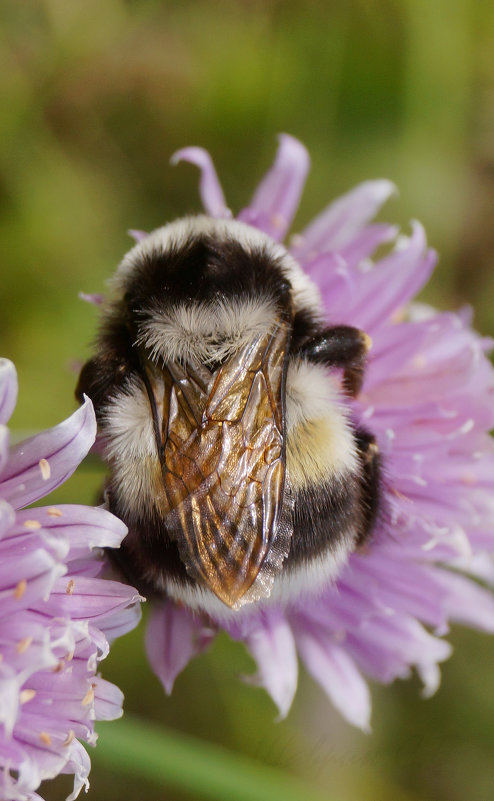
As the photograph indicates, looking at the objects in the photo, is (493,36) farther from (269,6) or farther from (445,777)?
(445,777)

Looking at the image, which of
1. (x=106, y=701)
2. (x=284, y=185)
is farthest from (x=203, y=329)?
(x=284, y=185)

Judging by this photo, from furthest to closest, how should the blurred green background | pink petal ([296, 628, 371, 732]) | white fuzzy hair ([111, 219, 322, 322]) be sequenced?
the blurred green background
pink petal ([296, 628, 371, 732])
white fuzzy hair ([111, 219, 322, 322])

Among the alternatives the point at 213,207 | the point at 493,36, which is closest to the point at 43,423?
the point at 213,207

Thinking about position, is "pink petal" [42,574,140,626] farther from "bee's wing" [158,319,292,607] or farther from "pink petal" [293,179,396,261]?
"pink petal" [293,179,396,261]

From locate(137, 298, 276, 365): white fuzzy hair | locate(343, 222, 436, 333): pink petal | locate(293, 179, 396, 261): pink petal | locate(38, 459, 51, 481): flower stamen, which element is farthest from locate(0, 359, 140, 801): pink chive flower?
locate(293, 179, 396, 261): pink petal

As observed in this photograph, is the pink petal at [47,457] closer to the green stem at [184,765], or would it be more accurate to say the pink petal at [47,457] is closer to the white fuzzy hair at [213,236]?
the white fuzzy hair at [213,236]

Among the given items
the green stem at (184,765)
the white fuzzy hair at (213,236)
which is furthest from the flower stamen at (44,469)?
the green stem at (184,765)

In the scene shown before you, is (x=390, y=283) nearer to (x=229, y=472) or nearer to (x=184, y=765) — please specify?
(x=229, y=472)
